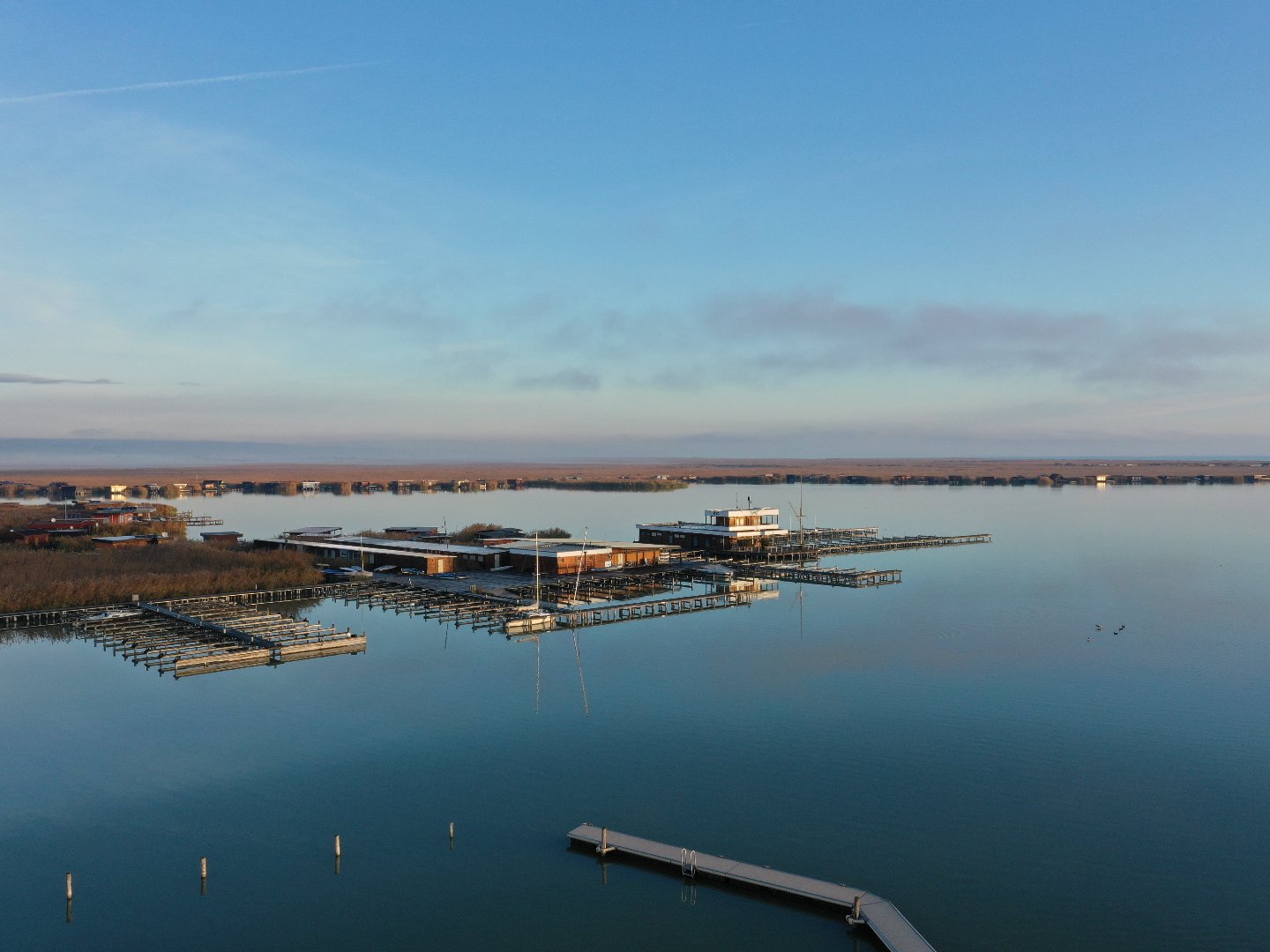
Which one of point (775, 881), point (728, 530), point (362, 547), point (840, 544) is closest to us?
point (775, 881)

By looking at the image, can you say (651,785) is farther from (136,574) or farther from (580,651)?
(136,574)

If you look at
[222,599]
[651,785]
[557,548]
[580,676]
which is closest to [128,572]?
[222,599]

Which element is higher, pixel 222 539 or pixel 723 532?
pixel 723 532

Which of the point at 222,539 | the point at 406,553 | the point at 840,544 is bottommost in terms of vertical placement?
the point at 840,544

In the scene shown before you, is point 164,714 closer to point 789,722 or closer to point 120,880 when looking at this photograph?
point 120,880

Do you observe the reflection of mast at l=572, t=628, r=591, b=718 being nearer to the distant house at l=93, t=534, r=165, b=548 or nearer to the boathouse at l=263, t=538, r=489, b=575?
the boathouse at l=263, t=538, r=489, b=575

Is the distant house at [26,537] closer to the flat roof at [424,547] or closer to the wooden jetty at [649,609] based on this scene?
the flat roof at [424,547]

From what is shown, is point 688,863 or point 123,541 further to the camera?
point 123,541

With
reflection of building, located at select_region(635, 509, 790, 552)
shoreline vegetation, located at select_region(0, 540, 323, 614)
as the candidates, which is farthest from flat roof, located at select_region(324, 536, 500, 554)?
reflection of building, located at select_region(635, 509, 790, 552)
